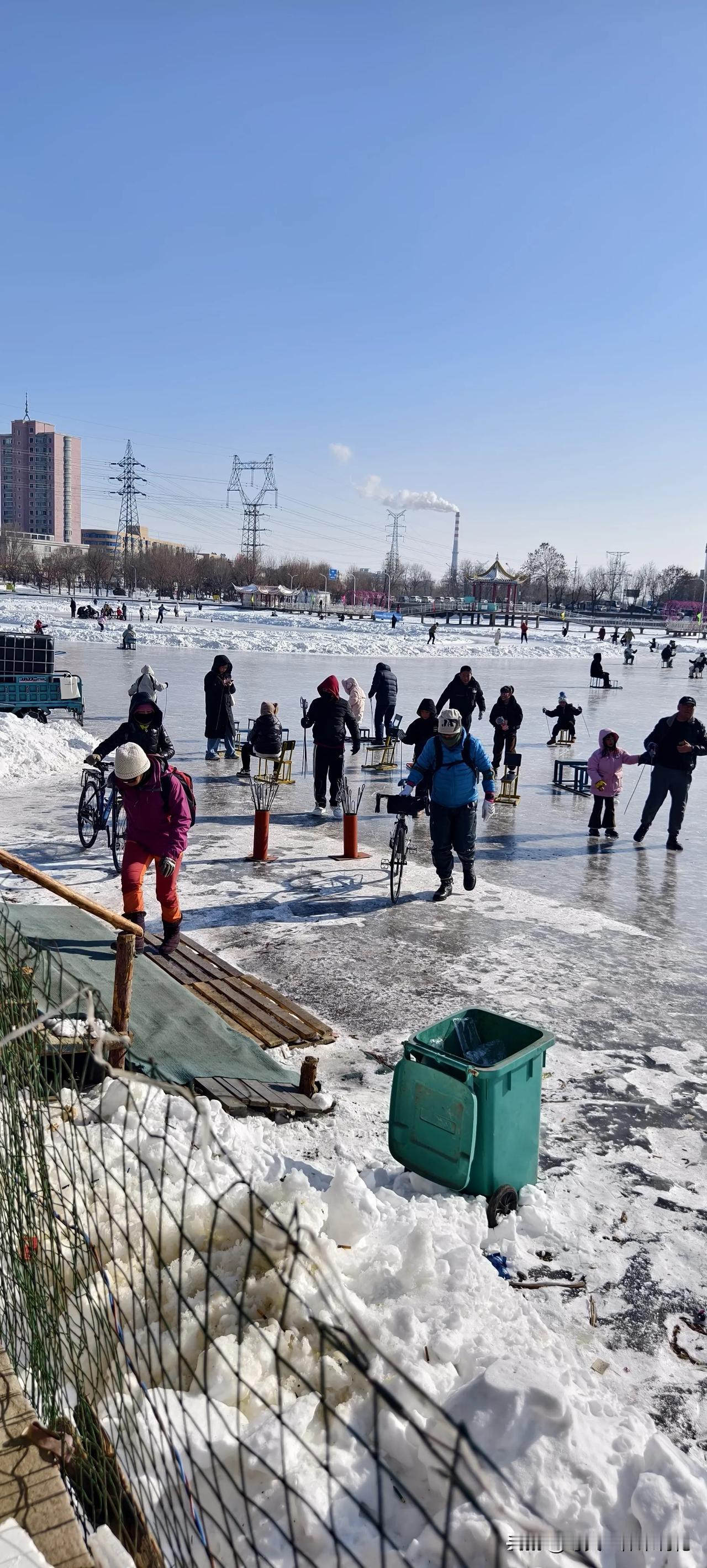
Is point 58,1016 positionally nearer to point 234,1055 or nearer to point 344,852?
point 234,1055

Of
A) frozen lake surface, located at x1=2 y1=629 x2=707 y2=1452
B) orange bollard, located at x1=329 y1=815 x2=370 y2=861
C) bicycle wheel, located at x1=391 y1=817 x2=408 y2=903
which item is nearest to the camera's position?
frozen lake surface, located at x1=2 y1=629 x2=707 y2=1452

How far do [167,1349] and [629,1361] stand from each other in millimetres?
1716

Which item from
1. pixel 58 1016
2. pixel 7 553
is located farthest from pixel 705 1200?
pixel 7 553

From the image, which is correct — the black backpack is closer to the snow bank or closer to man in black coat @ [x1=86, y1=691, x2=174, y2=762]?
man in black coat @ [x1=86, y1=691, x2=174, y2=762]

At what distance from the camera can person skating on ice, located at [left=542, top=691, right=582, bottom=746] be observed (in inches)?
721

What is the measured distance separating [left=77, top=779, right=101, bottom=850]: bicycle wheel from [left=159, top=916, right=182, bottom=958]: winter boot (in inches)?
124

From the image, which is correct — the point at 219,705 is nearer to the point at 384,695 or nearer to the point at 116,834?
the point at 384,695

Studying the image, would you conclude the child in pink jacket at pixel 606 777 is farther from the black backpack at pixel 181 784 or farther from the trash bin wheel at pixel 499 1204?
the trash bin wheel at pixel 499 1204

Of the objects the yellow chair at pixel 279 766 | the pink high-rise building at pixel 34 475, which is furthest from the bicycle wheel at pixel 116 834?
the pink high-rise building at pixel 34 475

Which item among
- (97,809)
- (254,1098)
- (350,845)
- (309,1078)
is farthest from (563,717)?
(254,1098)

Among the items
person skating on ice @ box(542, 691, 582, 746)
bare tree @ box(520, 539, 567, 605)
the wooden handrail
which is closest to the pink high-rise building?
bare tree @ box(520, 539, 567, 605)

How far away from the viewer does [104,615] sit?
5419cm

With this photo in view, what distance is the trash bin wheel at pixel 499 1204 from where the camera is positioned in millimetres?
4258

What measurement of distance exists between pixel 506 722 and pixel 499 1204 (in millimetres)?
10914
